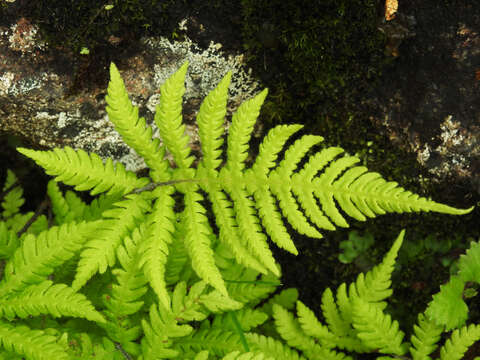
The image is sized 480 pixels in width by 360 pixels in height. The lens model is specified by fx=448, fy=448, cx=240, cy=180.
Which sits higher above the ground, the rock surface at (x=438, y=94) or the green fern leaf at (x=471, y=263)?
the rock surface at (x=438, y=94)

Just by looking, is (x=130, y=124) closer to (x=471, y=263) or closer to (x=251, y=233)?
(x=251, y=233)

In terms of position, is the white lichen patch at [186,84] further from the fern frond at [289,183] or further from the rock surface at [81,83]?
the fern frond at [289,183]

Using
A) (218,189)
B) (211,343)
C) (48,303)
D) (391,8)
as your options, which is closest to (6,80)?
(48,303)

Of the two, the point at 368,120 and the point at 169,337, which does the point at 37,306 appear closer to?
the point at 169,337

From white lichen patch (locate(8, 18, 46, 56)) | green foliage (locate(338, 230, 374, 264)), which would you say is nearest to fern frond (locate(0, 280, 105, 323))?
white lichen patch (locate(8, 18, 46, 56))

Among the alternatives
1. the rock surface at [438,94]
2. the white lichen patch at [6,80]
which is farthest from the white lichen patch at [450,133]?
the white lichen patch at [6,80]

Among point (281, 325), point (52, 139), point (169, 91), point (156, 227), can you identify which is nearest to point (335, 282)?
point (281, 325)

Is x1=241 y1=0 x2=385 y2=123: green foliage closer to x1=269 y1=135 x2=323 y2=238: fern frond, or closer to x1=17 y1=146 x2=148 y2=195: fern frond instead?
x1=269 y1=135 x2=323 y2=238: fern frond
